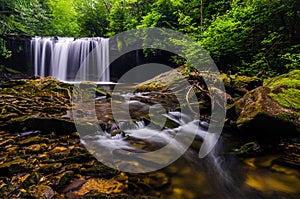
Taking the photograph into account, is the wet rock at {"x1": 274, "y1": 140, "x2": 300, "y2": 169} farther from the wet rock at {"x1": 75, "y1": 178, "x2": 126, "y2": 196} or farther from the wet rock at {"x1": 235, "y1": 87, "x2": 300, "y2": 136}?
the wet rock at {"x1": 75, "y1": 178, "x2": 126, "y2": 196}

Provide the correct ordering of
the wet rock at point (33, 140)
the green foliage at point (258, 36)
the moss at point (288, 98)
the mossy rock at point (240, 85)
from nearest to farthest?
the wet rock at point (33, 140) → the moss at point (288, 98) → the mossy rock at point (240, 85) → the green foliage at point (258, 36)

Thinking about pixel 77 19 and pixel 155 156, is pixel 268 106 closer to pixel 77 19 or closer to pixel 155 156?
pixel 155 156

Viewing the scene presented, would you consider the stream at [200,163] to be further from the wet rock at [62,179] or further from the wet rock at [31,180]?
the wet rock at [31,180]

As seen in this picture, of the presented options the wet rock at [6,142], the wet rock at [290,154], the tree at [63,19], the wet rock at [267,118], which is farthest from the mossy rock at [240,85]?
the tree at [63,19]

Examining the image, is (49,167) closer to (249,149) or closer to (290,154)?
(249,149)

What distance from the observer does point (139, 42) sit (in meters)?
13.2

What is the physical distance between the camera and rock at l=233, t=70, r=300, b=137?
3.44 m

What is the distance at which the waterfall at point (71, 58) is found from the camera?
13.5 metres

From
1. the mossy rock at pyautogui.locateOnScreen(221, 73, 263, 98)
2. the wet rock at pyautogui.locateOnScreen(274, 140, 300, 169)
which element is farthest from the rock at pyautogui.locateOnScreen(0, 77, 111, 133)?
the mossy rock at pyautogui.locateOnScreen(221, 73, 263, 98)

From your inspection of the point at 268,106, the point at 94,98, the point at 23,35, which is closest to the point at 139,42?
the point at 94,98

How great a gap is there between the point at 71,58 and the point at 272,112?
13.4 metres

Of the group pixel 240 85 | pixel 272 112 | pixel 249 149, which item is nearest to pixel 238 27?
pixel 240 85

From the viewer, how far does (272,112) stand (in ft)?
11.4

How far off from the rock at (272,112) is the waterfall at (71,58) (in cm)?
1162
